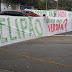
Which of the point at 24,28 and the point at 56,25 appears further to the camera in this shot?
the point at 56,25

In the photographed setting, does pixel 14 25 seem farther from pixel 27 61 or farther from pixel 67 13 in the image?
pixel 67 13

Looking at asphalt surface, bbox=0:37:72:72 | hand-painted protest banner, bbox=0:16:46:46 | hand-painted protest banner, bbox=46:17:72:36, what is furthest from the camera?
hand-painted protest banner, bbox=46:17:72:36

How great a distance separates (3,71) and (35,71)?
98cm

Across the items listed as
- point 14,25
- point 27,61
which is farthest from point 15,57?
point 14,25

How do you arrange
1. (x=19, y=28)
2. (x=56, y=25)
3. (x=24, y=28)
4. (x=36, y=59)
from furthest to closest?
(x=56, y=25)
(x=24, y=28)
(x=19, y=28)
(x=36, y=59)

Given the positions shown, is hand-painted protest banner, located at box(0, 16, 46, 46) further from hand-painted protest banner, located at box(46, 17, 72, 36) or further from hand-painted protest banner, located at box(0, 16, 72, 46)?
hand-painted protest banner, located at box(46, 17, 72, 36)

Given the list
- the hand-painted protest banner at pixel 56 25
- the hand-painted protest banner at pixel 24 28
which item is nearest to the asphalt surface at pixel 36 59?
the hand-painted protest banner at pixel 24 28

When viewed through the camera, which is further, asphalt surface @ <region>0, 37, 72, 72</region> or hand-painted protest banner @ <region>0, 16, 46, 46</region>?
hand-painted protest banner @ <region>0, 16, 46, 46</region>

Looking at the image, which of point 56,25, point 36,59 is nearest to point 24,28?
point 36,59

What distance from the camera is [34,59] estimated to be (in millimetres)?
7832

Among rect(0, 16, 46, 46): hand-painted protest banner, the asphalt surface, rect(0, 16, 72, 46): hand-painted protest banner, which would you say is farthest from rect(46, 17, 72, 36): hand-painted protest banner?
the asphalt surface

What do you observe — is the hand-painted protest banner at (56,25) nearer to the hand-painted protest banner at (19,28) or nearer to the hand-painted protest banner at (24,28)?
the hand-painted protest banner at (24,28)

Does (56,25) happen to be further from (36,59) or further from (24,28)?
(36,59)

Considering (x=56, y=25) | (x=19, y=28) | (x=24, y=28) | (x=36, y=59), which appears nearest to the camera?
(x=36, y=59)
